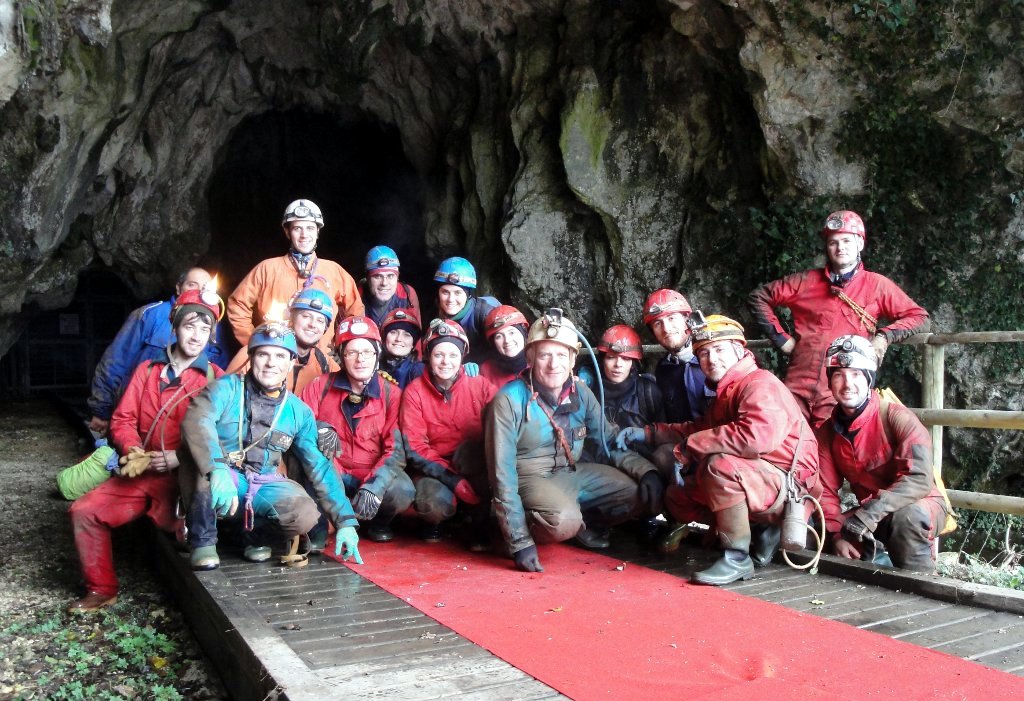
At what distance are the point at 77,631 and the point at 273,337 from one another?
168cm

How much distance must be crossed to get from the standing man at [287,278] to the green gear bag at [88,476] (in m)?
1.53

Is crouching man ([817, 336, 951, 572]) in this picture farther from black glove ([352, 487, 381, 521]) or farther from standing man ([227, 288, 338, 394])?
standing man ([227, 288, 338, 394])

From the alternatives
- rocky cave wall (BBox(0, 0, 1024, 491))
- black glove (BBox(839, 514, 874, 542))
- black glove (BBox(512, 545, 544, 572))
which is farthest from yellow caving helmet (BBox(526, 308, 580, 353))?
rocky cave wall (BBox(0, 0, 1024, 491))

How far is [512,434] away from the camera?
4.35 meters

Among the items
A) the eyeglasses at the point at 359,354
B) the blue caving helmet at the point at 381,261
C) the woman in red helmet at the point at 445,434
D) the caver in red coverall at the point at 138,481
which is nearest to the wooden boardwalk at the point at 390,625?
the caver in red coverall at the point at 138,481

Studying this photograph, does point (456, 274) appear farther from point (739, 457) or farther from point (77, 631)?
point (77, 631)

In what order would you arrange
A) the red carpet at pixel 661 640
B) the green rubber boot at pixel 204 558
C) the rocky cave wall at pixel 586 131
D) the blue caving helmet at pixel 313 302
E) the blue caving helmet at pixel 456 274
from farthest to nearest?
1. the rocky cave wall at pixel 586 131
2. the blue caving helmet at pixel 456 274
3. the blue caving helmet at pixel 313 302
4. the green rubber boot at pixel 204 558
5. the red carpet at pixel 661 640

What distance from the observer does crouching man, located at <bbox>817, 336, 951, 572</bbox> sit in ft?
13.0

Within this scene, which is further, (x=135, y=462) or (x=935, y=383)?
(x=935, y=383)

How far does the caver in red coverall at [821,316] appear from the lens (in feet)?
17.1

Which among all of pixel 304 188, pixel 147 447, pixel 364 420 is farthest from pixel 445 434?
pixel 304 188

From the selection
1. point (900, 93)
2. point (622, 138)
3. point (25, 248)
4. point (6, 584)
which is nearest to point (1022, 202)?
point (900, 93)

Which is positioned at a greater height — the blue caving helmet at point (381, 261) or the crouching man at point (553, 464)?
the blue caving helmet at point (381, 261)

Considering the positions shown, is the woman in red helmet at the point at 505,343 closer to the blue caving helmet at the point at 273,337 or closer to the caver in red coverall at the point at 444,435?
the caver in red coverall at the point at 444,435
